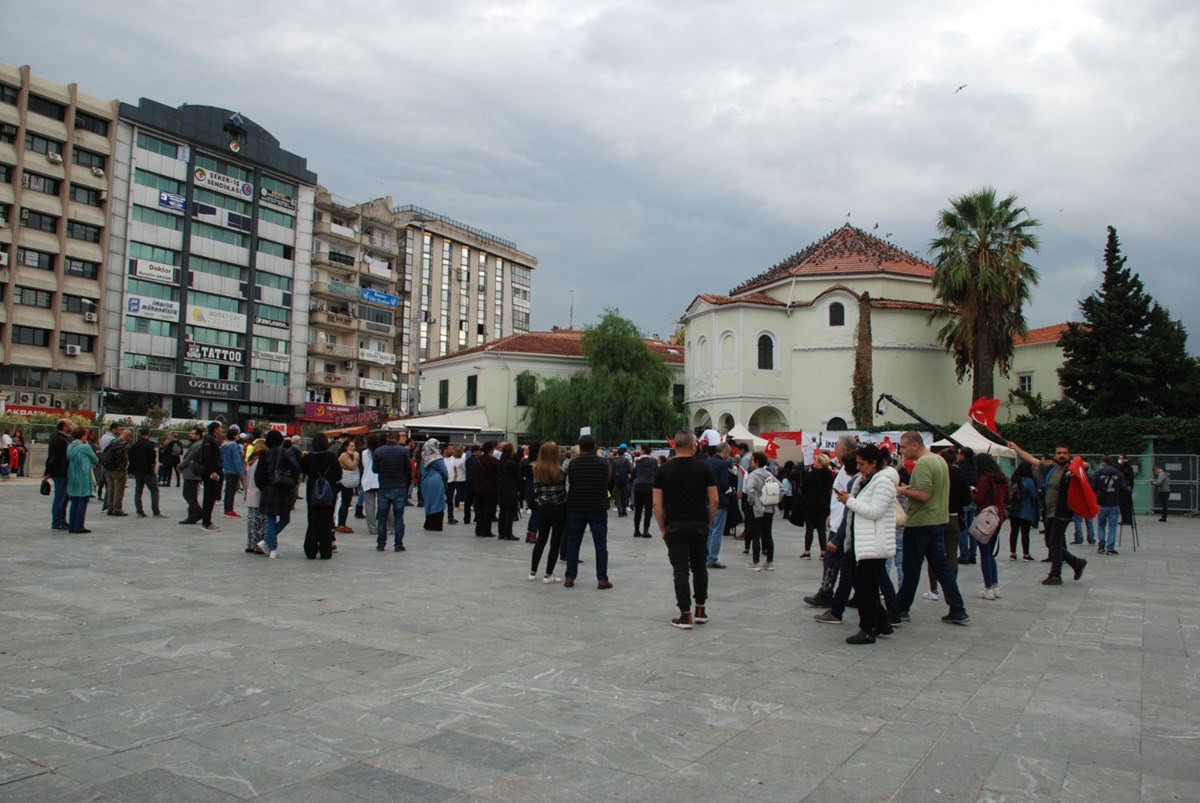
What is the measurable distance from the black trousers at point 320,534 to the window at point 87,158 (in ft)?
162

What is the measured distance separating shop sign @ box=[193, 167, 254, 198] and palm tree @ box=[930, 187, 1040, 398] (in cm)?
4477

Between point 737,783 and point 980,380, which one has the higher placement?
point 980,380

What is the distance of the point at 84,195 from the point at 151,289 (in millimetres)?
6451

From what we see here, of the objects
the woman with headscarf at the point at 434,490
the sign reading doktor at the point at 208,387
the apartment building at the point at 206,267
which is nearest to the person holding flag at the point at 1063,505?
the woman with headscarf at the point at 434,490

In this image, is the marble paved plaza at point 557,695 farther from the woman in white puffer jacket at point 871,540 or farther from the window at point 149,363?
the window at point 149,363

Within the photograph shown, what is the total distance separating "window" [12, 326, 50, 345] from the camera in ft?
156

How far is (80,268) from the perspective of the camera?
165 feet

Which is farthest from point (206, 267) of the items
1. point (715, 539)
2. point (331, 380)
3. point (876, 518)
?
point (876, 518)

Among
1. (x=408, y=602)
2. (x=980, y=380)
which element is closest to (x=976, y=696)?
(x=408, y=602)

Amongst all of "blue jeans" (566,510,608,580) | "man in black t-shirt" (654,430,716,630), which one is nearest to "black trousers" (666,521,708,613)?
"man in black t-shirt" (654,430,716,630)

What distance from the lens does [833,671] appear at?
5.89m

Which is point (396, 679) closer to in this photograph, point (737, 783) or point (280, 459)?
point (737, 783)

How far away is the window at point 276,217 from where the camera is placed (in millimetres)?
59469

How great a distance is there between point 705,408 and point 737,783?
44061 mm
